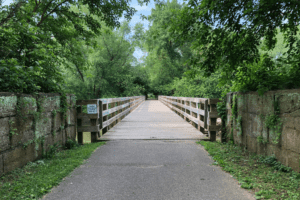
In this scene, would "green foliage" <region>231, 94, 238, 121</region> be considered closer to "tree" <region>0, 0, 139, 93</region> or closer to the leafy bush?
the leafy bush

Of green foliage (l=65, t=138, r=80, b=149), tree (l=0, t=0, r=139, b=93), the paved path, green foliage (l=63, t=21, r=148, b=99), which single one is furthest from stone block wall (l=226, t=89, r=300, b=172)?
green foliage (l=63, t=21, r=148, b=99)

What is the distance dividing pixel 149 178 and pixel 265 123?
7.26 ft

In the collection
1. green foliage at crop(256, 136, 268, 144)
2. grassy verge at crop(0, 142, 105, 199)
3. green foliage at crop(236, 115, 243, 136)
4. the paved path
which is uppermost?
green foliage at crop(236, 115, 243, 136)

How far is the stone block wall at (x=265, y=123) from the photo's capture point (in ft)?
10.2

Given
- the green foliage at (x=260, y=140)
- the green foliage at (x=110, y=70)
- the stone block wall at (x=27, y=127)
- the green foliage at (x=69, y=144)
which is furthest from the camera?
the green foliage at (x=110, y=70)

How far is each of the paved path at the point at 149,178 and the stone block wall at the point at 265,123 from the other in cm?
92

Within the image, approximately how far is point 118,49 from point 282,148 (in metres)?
29.1

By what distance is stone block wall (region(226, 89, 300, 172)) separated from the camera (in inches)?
122

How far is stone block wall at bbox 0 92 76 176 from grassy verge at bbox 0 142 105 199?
0.51ft

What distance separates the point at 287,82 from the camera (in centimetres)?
359

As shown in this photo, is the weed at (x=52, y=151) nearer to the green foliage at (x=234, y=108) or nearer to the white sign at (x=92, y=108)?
the white sign at (x=92, y=108)

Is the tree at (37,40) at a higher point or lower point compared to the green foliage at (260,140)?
higher

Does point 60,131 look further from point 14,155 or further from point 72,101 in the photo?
point 14,155

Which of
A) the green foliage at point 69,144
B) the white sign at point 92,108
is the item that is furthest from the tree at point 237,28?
the green foliage at point 69,144
